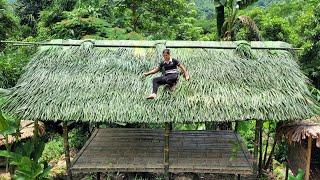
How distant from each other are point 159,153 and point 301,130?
3168mm

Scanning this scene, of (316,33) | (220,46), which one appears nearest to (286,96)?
(220,46)

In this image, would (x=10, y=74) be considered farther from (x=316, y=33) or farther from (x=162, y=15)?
(x=316, y=33)

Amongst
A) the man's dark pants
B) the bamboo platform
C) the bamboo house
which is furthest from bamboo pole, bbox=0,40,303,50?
the bamboo platform

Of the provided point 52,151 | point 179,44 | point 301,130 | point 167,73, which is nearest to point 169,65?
point 167,73

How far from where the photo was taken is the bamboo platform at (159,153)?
8438mm

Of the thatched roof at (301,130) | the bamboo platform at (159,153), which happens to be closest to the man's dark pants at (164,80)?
the bamboo platform at (159,153)

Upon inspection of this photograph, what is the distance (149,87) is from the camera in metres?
8.42

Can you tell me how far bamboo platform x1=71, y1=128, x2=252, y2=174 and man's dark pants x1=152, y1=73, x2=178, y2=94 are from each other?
168 cm

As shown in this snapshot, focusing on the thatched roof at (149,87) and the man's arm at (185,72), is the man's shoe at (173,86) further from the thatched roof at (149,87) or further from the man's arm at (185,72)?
the man's arm at (185,72)

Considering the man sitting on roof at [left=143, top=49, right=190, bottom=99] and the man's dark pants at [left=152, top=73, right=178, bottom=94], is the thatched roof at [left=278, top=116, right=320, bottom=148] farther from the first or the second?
the man's dark pants at [left=152, top=73, right=178, bottom=94]

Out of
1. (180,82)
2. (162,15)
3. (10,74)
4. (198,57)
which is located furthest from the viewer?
(162,15)

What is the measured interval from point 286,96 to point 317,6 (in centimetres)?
724

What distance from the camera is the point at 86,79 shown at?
8711 mm

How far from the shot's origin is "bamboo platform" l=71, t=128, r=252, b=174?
8.44 metres
